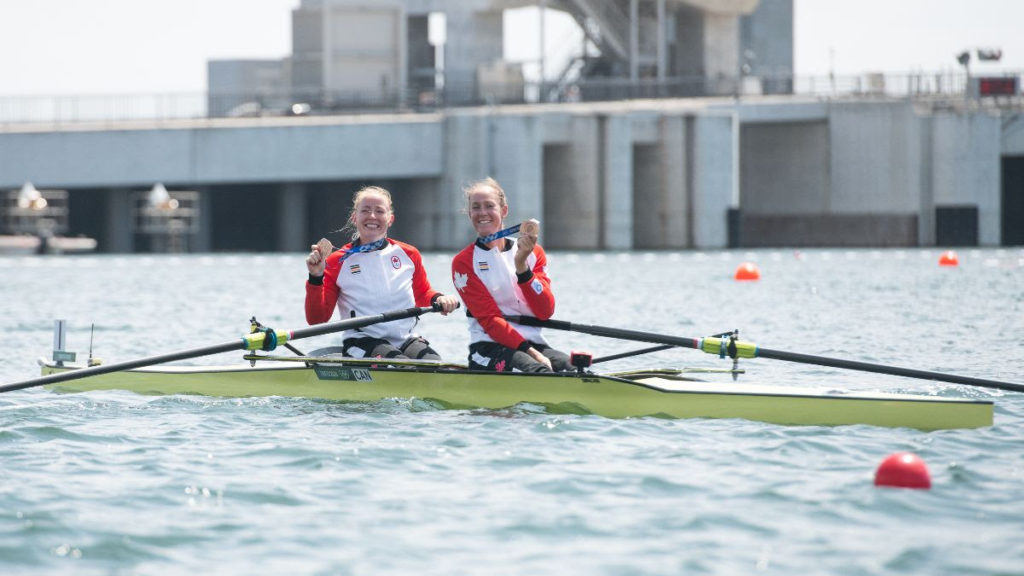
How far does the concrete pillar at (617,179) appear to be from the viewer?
45156 mm

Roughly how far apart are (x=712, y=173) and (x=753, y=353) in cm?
3607

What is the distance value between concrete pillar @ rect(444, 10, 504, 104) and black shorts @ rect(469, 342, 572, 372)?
44413 millimetres

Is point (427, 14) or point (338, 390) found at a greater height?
point (427, 14)

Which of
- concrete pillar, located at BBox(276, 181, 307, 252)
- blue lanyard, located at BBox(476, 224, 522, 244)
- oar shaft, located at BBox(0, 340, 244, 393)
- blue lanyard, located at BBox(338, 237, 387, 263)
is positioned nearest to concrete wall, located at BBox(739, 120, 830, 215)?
concrete pillar, located at BBox(276, 181, 307, 252)

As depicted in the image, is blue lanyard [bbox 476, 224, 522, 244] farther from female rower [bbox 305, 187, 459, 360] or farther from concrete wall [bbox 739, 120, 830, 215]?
concrete wall [bbox 739, 120, 830, 215]

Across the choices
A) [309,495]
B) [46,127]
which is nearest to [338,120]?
[46,127]

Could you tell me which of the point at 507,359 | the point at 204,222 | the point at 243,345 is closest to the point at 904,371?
the point at 507,359

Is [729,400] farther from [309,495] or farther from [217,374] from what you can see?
[217,374]

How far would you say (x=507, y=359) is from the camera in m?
10.7

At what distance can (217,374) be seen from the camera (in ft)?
38.9

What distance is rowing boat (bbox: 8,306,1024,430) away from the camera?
32.8ft

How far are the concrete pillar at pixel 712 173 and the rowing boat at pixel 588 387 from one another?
3465 centimetres

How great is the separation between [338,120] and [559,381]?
35954 millimetres

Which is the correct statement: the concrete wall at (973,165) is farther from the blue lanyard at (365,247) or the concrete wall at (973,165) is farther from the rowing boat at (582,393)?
the blue lanyard at (365,247)
